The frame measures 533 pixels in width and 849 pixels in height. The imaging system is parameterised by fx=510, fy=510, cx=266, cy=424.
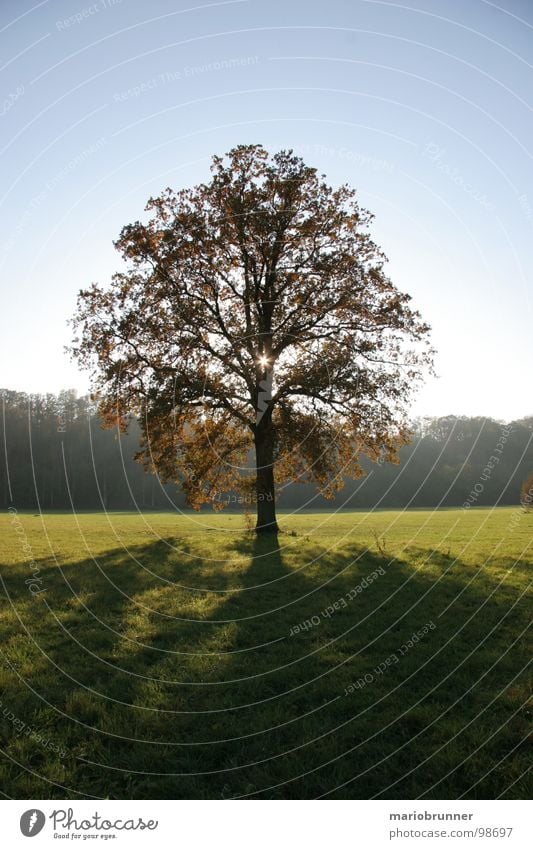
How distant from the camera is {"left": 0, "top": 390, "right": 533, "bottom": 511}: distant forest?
95062mm

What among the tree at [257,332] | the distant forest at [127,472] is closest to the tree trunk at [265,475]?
the tree at [257,332]

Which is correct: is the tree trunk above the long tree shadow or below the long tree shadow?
above

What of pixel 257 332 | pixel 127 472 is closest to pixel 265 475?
pixel 257 332

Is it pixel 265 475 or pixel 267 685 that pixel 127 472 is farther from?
pixel 267 685

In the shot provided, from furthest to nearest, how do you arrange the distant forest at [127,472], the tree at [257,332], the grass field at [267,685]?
1. the distant forest at [127,472]
2. the tree at [257,332]
3. the grass field at [267,685]

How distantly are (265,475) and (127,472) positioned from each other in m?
89.5

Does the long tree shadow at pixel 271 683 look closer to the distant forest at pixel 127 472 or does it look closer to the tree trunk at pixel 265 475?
the tree trunk at pixel 265 475

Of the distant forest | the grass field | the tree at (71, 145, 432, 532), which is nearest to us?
the grass field

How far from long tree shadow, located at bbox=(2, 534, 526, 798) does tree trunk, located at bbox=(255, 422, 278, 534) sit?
10.7m

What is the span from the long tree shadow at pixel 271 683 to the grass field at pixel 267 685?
0.09ft

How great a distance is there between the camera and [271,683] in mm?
7207

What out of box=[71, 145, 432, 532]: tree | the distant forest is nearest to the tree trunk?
box=[71, 145, 432, 532]: tree

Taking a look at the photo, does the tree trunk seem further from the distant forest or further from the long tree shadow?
the distant forest

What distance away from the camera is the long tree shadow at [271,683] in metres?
5.05
